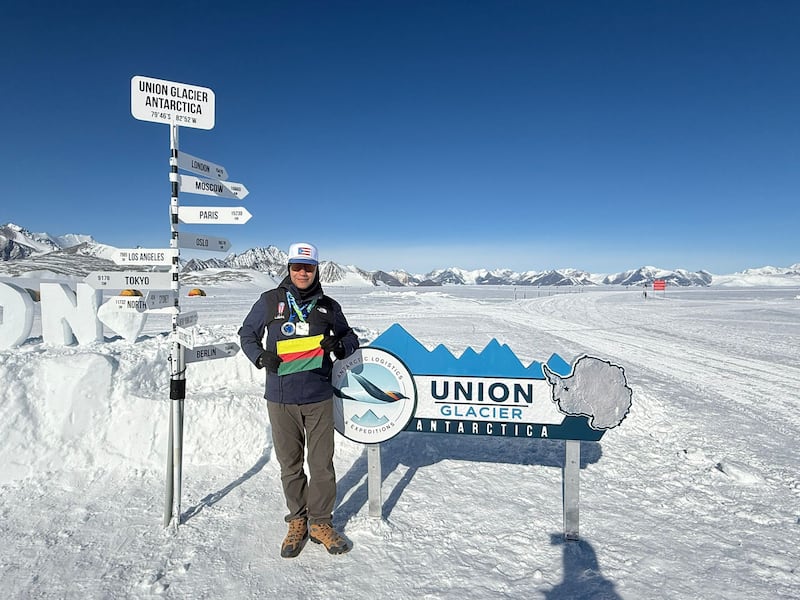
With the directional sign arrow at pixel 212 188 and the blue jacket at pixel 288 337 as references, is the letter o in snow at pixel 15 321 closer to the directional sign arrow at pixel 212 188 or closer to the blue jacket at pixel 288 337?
the directional sign arrow at pixel 212 188

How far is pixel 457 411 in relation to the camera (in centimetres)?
383

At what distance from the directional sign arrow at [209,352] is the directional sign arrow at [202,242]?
35.4 inches

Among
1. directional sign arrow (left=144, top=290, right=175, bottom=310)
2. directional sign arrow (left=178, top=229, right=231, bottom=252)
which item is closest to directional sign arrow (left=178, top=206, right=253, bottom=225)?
directional sign arrow (left=178, top=229, right=231, bottom=252)

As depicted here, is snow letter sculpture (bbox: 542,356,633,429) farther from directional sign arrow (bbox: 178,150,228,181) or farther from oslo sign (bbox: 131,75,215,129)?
oslo sign (bbox: 131,75,215,129)

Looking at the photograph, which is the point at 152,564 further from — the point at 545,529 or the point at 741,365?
the point at 741,365

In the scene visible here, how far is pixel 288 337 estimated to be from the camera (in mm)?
3350

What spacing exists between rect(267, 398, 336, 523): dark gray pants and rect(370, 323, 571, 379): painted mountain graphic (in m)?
0.84

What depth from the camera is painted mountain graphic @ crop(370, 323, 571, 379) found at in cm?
369

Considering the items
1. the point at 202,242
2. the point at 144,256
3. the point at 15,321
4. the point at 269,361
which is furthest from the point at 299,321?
the point at 15,321

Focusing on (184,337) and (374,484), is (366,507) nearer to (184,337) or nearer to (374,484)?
(374,484)

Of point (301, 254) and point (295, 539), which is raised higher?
point (301, 254)

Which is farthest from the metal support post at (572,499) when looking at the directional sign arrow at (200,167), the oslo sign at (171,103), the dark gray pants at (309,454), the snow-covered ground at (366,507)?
the oslo sign at (171,103)

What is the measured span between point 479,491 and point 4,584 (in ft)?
12.6

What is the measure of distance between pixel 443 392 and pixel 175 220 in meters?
2.77
